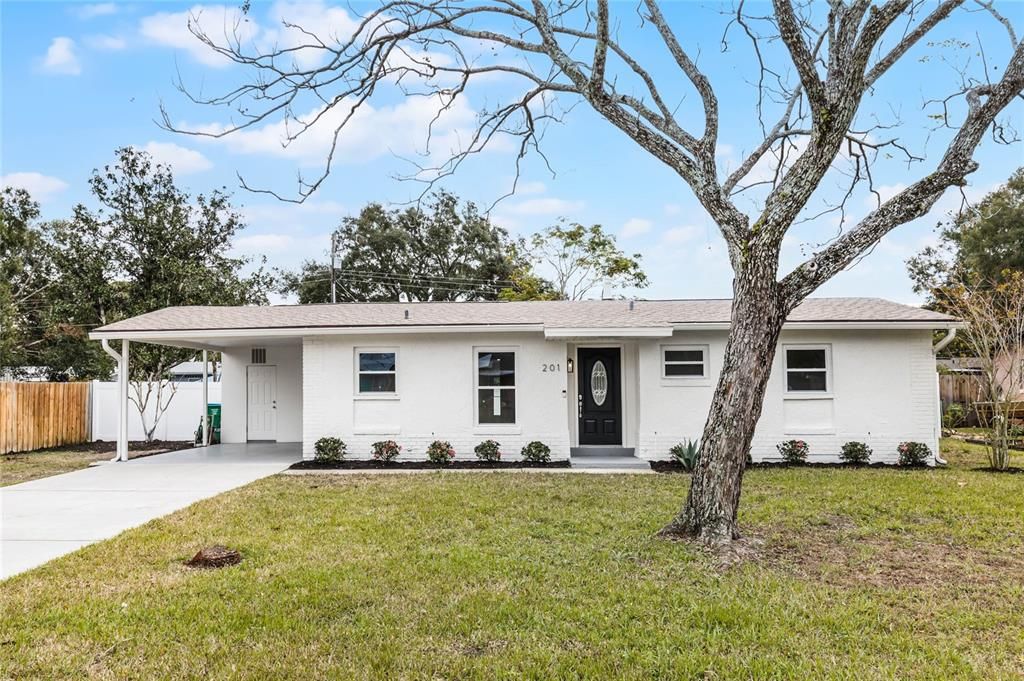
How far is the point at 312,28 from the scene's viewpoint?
680cm

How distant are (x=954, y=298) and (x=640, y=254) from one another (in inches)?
684

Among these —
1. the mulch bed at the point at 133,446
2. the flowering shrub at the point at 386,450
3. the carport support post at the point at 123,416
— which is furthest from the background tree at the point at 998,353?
the mulch bed at the point at 133,446

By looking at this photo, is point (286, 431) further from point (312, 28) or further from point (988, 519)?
point (988, 519)

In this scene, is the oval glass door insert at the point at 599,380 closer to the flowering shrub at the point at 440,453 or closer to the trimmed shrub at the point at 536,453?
the trimmed shrub at the point at 536,453

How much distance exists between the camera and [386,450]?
481 inches

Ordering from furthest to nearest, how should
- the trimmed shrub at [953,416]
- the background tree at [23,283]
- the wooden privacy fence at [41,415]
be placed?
the background tree at [23,283] → the trimmed shrub at [953,416] → the wooden privacy fence at [41,415]

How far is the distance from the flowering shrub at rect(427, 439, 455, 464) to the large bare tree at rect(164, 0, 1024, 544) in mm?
5774

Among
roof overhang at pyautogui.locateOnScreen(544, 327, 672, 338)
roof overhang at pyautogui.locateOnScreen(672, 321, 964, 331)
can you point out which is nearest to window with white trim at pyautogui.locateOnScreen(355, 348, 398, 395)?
roof overhang at pyautogui.locateOnScreen(544, 327, 672, 338)

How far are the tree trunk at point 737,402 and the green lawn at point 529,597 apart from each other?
43 cm

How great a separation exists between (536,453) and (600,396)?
2.09 meters

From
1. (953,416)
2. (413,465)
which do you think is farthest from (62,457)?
(953,416)

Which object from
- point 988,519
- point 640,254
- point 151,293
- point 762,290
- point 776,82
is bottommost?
point 988,519

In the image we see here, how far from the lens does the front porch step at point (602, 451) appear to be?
12.9m

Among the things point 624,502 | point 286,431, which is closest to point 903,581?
point 624,502
